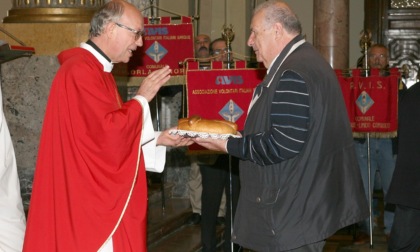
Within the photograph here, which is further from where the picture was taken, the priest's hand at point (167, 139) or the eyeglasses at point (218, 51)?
the eyeglasses at point (218, 51)

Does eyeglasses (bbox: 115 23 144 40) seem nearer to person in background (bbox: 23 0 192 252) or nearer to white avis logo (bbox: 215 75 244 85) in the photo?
person in background (bbox: 23 0 192 252)

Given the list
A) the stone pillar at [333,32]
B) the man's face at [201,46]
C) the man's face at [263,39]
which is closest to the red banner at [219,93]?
the man's face at [201,46]

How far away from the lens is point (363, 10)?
15.1m

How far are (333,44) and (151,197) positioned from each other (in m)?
3.01

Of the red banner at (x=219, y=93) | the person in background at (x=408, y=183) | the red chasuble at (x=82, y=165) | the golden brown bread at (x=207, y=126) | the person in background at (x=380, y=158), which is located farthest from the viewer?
the person in background at (x=380, y=158)

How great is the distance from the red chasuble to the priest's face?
15cm

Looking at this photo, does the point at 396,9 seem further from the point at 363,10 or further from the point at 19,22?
the point at 19,22

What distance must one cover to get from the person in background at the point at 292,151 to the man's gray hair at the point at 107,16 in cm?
71

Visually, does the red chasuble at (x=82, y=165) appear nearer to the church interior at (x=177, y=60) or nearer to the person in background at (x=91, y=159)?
the person in background at (x=91, y=159)

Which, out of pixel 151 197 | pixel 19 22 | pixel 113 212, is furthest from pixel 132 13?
pixel 151 197

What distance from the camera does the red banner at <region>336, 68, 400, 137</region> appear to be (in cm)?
895

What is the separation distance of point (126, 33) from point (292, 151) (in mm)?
1093

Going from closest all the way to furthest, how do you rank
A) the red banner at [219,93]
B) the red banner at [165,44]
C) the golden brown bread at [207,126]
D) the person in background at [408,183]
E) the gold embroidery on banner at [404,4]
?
the golden brown bread at [207,126] < the person in background at [408,183] < the red banner at [219,93] < the red banner at [165,44] < the gold embroidery on banner at [404,4]

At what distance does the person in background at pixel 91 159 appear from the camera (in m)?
4.51
